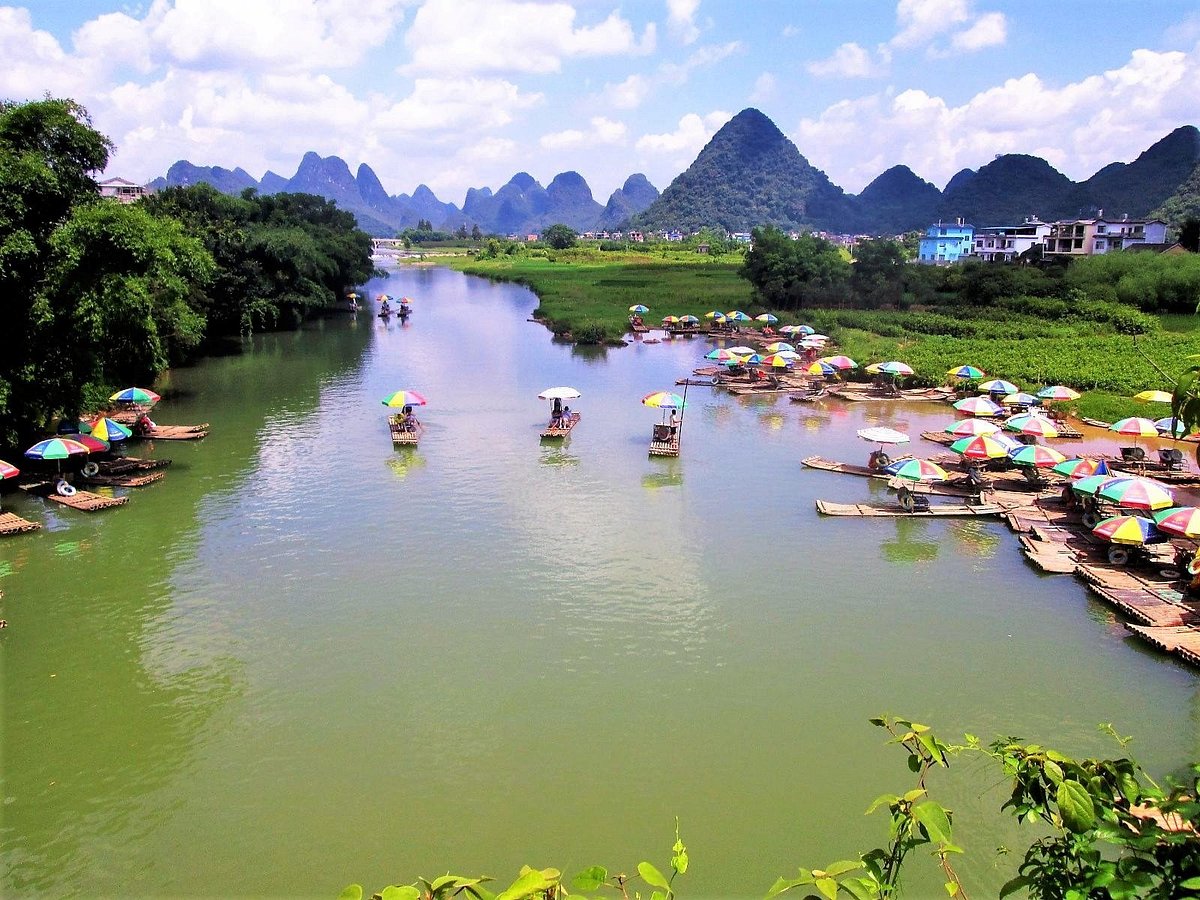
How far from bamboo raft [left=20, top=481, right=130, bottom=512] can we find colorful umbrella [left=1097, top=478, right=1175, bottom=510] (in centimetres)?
1814

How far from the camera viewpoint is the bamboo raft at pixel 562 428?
2123cm

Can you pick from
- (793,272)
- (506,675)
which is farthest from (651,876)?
(793,272)

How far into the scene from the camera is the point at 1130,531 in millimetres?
12977

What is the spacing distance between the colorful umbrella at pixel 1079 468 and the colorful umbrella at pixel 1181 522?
2.77 metres

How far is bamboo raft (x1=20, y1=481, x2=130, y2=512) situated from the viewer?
625 inches

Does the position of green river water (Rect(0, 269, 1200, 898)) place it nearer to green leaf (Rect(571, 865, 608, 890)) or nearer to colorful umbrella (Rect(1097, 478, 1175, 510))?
colorful umbrella (Rect(1097, 478, 1175, 510))

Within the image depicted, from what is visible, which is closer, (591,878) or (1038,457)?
(591,878)

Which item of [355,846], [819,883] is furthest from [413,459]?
[819,883]

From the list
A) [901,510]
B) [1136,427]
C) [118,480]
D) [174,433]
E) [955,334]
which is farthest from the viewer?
[955,334]

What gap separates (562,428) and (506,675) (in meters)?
11.6

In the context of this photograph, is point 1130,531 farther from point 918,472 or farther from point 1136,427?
point 1136,427

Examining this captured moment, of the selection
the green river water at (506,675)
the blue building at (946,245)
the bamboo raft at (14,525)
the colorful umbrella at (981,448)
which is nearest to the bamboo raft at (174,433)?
the green river water at (506,675)

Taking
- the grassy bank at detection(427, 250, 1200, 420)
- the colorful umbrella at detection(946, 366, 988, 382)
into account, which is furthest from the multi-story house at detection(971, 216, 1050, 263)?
the colorful umbrella at detection(946, 366, 988, 382)

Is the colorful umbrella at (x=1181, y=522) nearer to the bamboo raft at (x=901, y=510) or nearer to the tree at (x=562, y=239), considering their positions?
the bamboo raft at (x=901, y=510)
